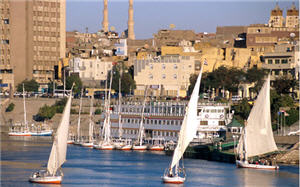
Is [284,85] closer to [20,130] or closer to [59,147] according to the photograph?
[20,130]

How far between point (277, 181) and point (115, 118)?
39660 mm

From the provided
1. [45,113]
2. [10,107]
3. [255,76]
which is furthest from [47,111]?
[255,76]

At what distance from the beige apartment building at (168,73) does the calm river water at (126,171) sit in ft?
166

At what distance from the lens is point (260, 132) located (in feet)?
238

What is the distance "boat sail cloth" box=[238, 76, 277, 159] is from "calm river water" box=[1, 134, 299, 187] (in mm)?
2328

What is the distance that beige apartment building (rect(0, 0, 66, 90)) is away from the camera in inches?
6481

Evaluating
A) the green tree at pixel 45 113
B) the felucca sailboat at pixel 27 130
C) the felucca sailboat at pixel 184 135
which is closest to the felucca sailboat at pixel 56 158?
the felucca sailboat at pixel 184 135

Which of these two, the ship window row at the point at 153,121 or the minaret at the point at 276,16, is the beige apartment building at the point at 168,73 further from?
the minaret at the point at 276,16

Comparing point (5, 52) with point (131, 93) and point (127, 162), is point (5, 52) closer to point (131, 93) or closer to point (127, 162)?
point (131, 93)

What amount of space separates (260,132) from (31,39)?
10275 cm

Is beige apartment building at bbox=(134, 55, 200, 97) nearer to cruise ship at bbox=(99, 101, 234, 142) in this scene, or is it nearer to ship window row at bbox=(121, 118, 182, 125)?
cruise ship at bbox=(99, 101, 234, 142)

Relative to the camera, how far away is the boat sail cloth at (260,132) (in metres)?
72.5

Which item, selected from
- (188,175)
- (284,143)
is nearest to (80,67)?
(284,143)

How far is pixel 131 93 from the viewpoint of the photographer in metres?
141
